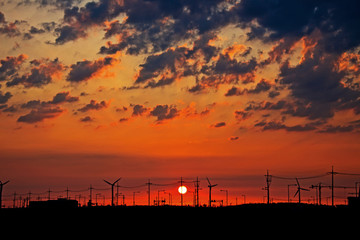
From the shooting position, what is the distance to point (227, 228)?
581 feet

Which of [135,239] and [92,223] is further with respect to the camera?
[92,223]

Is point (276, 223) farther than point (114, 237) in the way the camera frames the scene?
Yes

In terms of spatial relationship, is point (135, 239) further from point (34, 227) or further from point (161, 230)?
point (34, 227)

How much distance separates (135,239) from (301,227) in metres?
56.9

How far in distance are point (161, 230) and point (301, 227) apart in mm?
45094

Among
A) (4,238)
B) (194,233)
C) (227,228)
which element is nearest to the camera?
(4,238)

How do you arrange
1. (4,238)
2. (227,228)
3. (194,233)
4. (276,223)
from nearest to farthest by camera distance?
1. (4,238)
2. (194,233)
3. (227,228)
4. (276,223)

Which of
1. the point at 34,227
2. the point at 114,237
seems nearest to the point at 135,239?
the point at 114,237

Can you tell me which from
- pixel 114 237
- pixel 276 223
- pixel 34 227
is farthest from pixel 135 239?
pixel 276 223

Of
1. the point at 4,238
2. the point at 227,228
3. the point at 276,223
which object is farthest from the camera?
the point at 276,223

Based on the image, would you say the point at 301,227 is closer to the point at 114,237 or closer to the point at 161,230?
the point at 161,230

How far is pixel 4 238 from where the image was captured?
152 meters

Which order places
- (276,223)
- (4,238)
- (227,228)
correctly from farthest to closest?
1. (276,223)
2. (227,228)
3. (4,238)

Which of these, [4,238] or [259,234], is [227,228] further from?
[4,238]
